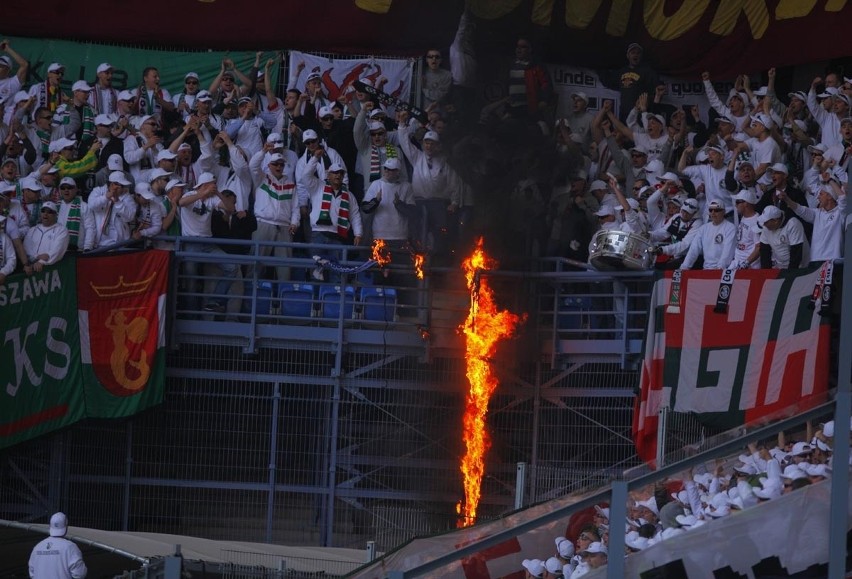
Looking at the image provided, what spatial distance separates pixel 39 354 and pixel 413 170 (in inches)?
191

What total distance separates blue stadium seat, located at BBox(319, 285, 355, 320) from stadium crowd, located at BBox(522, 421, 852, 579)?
879cm

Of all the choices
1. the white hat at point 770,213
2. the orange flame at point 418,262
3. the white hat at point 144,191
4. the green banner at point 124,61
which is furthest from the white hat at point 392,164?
the white hat at point 770,213

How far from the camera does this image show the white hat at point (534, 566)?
11219 mm

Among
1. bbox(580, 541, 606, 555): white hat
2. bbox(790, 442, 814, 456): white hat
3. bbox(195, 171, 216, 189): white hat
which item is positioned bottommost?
bbox(580, 541, 606, 555): white hat

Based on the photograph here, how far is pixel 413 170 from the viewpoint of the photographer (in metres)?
19.6

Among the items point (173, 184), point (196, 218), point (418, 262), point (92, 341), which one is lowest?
point (92, 341)

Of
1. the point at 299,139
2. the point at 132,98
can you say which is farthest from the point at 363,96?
the point at 132,98

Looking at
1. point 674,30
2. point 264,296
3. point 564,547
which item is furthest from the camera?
point 674,30

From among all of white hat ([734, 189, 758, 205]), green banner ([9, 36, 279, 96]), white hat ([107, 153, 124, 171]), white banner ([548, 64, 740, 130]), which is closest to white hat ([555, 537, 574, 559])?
white hat ([734, 189, 758, 205])

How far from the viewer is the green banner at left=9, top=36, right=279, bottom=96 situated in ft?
72.0

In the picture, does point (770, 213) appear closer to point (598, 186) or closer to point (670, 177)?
point (670, 177)

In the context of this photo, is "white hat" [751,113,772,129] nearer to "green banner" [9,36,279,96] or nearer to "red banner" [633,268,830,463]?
"red banner" [633,268,830,463]

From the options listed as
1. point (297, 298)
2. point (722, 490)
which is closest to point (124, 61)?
point (297, 298)

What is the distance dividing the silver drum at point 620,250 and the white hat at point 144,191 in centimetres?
512
